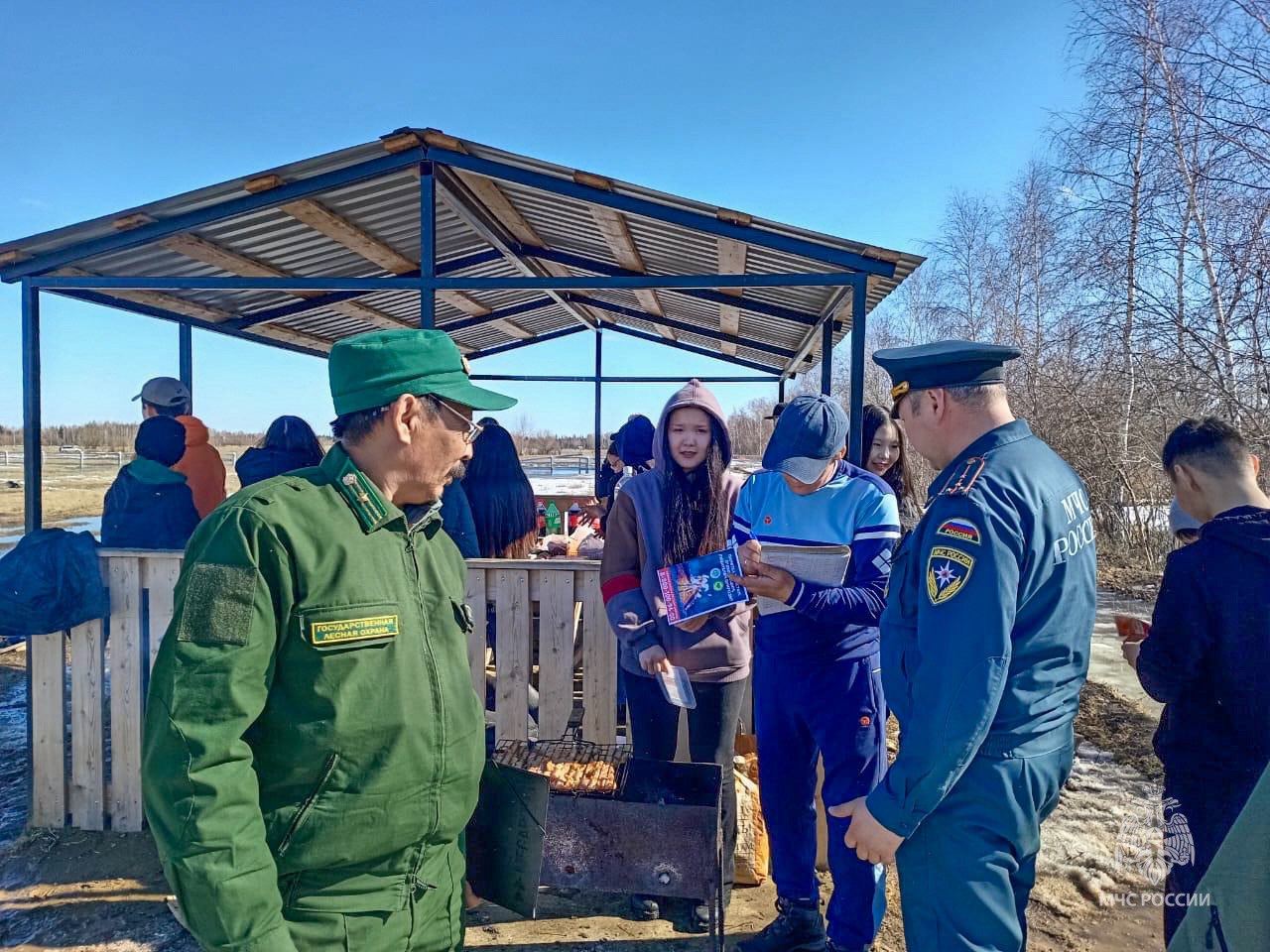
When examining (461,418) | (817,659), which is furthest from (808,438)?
(461,418)

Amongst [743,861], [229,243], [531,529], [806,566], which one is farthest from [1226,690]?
[229,243]

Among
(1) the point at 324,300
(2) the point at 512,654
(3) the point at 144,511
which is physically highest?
(1) the point at 324,300

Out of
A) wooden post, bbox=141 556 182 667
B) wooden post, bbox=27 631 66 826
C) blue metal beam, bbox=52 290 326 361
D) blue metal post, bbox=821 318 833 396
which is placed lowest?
wooden post, bbox=27 631 66 826

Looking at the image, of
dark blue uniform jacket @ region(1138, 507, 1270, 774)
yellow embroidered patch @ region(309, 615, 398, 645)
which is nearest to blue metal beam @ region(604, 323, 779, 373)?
dark blue uniform jacket @ region(1138, 507, 1270, 774)

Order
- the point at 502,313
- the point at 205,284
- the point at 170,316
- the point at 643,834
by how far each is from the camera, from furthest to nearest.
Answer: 1. the point at 502,313
2. the point at 170,316
3. the point at 205,284
4. the point at 643,834

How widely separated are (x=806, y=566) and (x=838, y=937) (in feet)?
4.52

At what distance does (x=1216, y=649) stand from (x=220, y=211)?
4.89 m

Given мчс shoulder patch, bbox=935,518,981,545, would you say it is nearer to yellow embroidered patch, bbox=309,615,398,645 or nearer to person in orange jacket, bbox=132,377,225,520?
yellow embroidered patch, bbox=309,615,398,645

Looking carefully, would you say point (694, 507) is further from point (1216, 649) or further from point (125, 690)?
point (125, 690)

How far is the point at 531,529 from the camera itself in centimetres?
425

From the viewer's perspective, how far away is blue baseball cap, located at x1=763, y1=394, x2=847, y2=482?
279 cm

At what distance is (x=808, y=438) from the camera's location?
2.79 meters

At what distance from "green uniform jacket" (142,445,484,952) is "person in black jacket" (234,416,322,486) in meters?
2.60

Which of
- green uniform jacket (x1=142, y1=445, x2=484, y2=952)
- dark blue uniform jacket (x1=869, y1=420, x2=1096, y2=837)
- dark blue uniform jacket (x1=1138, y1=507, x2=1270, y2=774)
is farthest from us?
dark blue uniform jacket (x1=1138, y1=507, x2=1270, y2=774)
